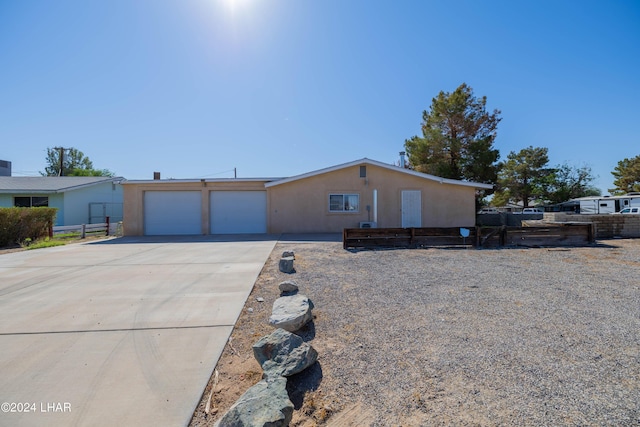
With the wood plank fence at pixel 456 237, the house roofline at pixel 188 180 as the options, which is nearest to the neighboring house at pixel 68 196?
the house roofline at pixel 188 180

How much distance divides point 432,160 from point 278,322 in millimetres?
21345

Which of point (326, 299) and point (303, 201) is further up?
point (303, 201)

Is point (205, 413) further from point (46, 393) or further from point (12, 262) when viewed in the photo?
point (12, 262)

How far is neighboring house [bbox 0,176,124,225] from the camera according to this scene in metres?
17.5

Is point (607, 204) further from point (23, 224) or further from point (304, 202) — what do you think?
point (23, 224)

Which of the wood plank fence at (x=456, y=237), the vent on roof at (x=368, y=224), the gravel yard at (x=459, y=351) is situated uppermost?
the vent on roof at (x=368, y=224)

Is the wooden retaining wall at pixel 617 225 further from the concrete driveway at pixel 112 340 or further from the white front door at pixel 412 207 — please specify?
the concrete driveway at pixel 112 340

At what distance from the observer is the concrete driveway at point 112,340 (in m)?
2.09

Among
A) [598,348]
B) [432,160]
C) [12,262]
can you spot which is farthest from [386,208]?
[12,262]

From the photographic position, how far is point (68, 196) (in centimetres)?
1805

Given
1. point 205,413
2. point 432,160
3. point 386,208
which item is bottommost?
point 205,413

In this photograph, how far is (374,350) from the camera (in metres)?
2.81

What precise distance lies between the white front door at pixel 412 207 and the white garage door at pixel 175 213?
9.99 metres

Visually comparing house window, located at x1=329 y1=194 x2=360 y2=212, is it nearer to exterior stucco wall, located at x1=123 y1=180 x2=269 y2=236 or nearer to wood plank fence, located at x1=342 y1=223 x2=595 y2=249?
exterior stucco wall, located at x1=123 y1=180 x2=269 y2=236
